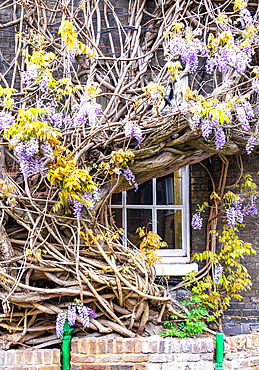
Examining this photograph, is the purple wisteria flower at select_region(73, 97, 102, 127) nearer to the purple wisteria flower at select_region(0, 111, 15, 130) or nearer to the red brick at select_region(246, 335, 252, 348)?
the purple wisteria flower at select_region(0, 111, 15, 130)

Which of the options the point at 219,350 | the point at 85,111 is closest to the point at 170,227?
the point at 219,350

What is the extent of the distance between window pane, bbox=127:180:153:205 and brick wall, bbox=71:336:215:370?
156 cm

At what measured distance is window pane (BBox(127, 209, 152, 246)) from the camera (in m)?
3.95

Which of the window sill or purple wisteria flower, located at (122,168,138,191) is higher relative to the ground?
purple wisteria flower, located at (122,168,138,191)

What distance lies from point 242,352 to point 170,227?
155cm

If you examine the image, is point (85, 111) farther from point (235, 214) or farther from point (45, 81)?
point (235, 214)

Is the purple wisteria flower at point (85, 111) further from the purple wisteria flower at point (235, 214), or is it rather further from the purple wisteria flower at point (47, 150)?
the purple wisteria flower at point (235, 214)

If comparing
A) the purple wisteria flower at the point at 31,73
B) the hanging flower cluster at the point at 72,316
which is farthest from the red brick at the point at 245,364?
the purple wisteria flower at the point at 31,73

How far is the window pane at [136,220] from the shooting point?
3.95 meters

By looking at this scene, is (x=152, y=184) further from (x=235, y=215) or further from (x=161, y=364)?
(x=161, y=364)

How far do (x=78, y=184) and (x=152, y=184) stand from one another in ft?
5.40

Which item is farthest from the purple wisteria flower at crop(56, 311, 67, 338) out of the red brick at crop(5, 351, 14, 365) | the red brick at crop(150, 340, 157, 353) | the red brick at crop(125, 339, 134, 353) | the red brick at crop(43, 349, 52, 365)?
the red brick at crop(150, 340, 157, 353)

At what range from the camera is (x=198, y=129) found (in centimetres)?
312

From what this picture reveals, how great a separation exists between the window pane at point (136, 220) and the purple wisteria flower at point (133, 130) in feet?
3.96
